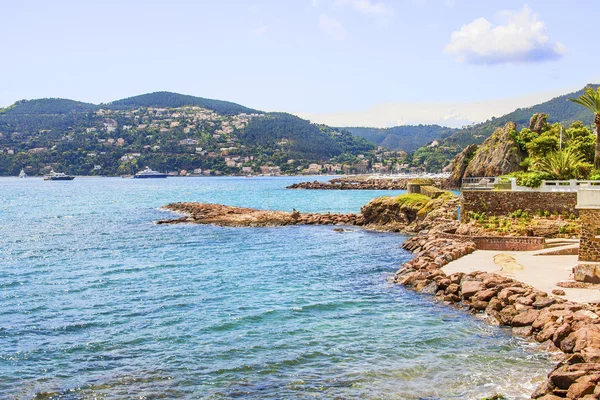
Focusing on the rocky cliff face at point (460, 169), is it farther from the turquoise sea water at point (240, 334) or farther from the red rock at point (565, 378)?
the red rock at point (565, 378)

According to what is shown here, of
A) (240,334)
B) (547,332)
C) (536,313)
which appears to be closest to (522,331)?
(536,313)

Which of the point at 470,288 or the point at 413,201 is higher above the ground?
the point at 413,201

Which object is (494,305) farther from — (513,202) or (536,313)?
(513,202)

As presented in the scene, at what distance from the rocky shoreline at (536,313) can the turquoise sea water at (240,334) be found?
2.44 feet

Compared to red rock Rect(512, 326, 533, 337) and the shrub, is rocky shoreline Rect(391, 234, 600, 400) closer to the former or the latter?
red rock Rect(512, 326, 533, 337)

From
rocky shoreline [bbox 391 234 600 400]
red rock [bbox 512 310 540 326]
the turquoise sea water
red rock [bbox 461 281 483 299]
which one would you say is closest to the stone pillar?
rocky shoreline [bbox 391 234 600 400]

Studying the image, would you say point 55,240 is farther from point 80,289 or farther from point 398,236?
point 398,236

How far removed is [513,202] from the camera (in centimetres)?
3562

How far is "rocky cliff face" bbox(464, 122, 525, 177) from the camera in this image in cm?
9281

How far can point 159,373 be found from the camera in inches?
595

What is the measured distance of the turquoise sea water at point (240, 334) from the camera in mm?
14320

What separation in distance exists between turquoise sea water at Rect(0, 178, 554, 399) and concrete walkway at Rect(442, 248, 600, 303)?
3473mm

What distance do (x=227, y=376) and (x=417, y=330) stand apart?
6.73 m

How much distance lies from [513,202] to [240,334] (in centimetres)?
2314
